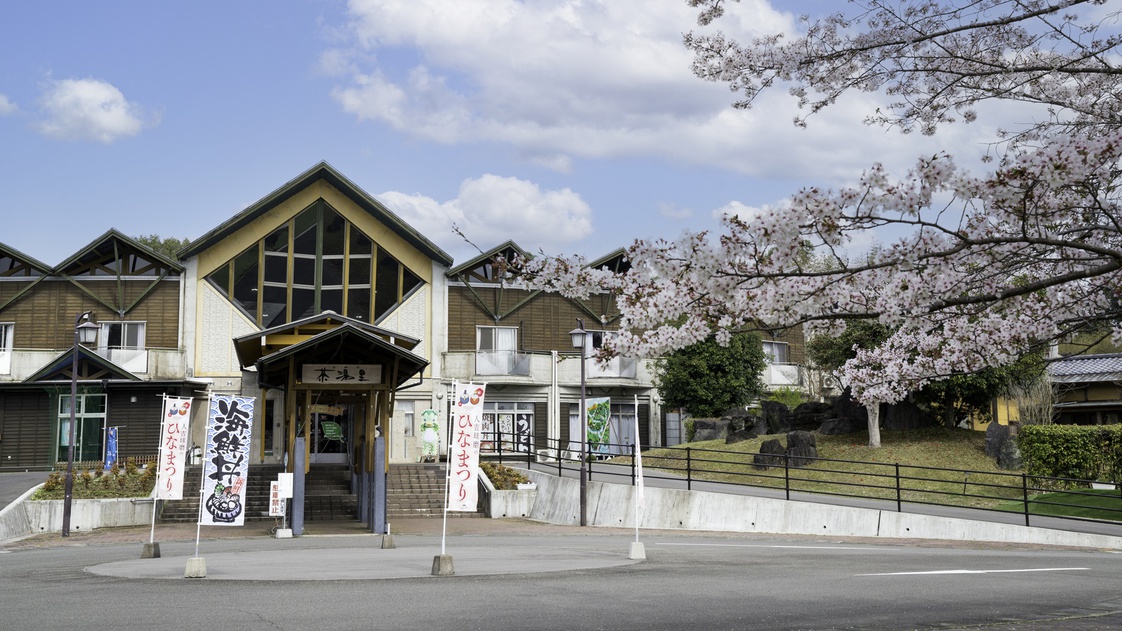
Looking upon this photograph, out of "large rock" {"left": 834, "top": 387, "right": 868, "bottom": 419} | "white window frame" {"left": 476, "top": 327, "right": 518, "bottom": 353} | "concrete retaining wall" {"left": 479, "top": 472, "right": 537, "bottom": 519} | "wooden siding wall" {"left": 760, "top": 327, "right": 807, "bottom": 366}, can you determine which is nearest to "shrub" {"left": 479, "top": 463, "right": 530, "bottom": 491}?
"concrete retaining wall" {"left": 479, "top": 472, "right": 537, "bottom": 519}

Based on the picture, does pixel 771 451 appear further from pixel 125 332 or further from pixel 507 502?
pixel 125 332

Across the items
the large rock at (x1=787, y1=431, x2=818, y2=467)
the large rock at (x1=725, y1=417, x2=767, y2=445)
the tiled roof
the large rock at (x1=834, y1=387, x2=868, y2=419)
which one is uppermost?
the tiled roof

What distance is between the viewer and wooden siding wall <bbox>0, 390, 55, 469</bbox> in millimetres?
34750

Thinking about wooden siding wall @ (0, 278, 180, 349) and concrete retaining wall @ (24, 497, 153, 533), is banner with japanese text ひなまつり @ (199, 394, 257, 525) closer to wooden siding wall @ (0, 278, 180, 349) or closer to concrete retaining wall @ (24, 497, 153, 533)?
concrete retaining wall @ (24, 497, 153, 533)

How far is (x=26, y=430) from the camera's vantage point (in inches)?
1373

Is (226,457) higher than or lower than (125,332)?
lower

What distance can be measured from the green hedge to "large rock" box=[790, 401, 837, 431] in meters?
8.61

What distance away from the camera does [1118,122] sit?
8.30m

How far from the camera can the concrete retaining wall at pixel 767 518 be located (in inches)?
707

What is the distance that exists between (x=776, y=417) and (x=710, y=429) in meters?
3.18

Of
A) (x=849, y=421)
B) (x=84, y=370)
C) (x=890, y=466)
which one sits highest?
(x=84, y=370)

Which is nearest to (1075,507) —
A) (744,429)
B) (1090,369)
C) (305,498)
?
(744,429)

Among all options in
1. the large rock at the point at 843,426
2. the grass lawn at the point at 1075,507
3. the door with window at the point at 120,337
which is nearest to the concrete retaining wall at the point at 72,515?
the door with window at the point at 120,337

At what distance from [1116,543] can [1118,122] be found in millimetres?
11100
